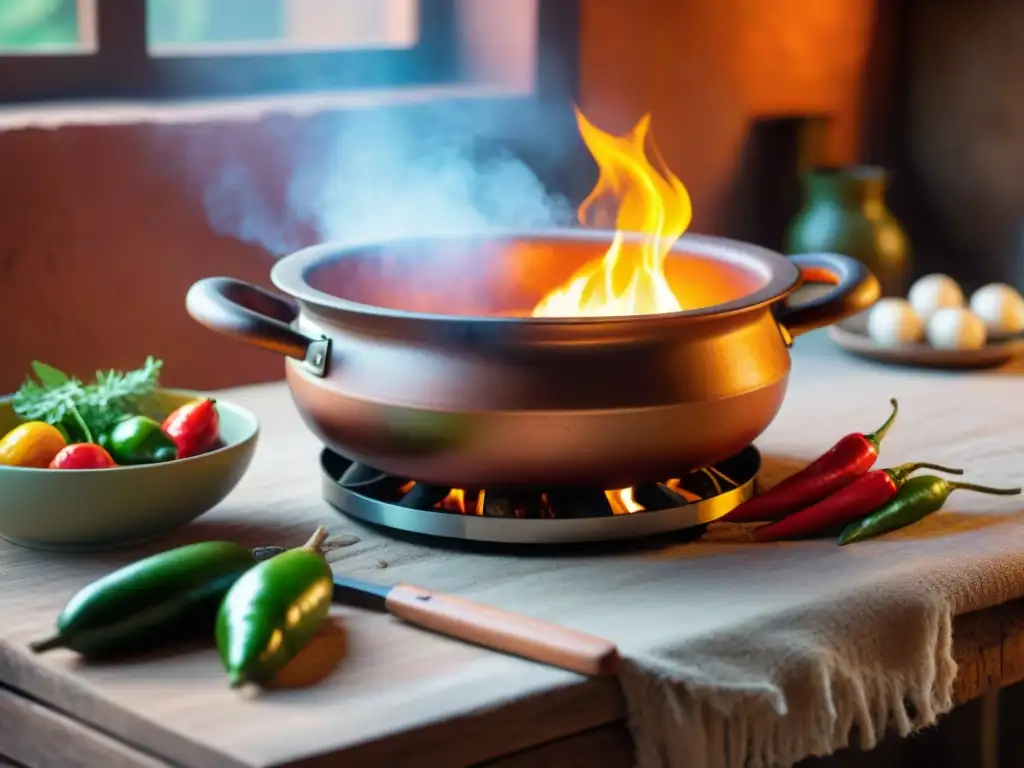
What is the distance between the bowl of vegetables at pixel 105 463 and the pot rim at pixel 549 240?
0.15 m

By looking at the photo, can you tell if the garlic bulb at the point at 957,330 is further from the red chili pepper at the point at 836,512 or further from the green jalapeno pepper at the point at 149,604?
the green jalapeno pepper at the point at 149,604

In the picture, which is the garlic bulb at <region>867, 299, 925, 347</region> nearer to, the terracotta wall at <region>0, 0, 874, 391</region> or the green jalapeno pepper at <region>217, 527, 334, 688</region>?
the terracotta wall at <region>0, 0, 874, 391</region>

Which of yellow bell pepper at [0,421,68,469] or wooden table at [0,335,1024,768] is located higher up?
yellow bell pepper at [0,421,68,469]

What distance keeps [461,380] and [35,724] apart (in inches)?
16.8

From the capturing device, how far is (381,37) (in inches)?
109

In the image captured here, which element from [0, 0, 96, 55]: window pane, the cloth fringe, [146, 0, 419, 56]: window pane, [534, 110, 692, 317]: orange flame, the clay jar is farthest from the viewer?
the clay jar

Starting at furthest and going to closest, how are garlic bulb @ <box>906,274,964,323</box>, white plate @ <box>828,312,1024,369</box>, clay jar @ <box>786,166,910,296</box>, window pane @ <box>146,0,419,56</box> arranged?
clay jar @ <box>786,166,910,296</box>
window pane @ <box>146,0,419,56</box>
garlic bulb @ <box>906,274,964,323</box>
white plate @ <box>828,312,1024,369</box>

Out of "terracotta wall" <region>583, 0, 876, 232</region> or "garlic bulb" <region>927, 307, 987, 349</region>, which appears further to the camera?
"terracotta wall" <region>583, 0, 876, 232</region>

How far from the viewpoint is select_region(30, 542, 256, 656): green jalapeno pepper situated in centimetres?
113

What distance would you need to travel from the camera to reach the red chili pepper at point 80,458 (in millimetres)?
1322

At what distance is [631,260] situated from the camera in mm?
1656

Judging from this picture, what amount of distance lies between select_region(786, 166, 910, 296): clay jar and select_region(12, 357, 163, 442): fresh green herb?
4.93 ft

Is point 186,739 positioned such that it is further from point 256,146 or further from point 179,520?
point 256,146

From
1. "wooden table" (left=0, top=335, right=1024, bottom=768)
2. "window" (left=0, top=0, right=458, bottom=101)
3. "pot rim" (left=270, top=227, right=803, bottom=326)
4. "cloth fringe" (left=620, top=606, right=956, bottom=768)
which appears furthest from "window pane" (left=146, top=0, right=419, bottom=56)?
"cloth fringe" (left=620, top=606, right=956, bottom=768)
